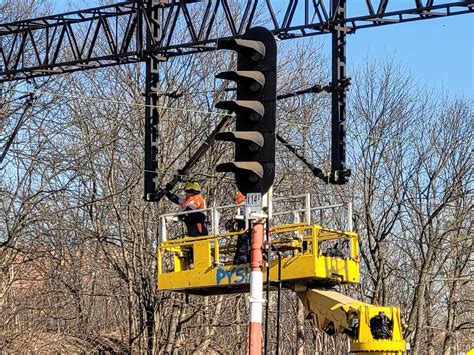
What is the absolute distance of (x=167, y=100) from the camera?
99.9 ft

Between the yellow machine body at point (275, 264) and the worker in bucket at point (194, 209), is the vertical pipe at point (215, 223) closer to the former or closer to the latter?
the yellow machine body at point (275, 264)

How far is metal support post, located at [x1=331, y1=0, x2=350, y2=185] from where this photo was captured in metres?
17.3

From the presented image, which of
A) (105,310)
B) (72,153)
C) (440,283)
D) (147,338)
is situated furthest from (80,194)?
(440,283)

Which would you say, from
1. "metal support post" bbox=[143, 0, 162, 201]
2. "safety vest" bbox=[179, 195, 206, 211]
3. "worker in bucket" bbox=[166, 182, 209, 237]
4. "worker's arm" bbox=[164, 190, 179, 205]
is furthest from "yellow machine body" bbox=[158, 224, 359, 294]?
"metal support post" bbox=[143, 0, 162, 201]

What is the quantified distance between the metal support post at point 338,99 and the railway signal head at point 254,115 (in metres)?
8.07

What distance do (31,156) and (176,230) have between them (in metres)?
5.69

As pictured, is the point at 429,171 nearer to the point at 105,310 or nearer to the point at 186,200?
the point at 105,310

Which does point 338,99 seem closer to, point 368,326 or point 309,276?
point 309,276

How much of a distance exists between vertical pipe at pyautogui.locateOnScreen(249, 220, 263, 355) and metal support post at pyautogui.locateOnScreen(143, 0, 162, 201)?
386 inches

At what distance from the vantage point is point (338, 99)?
57.0ft

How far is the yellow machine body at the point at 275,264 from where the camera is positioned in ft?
48.2

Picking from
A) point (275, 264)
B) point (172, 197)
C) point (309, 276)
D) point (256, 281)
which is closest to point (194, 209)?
point (172, 197)

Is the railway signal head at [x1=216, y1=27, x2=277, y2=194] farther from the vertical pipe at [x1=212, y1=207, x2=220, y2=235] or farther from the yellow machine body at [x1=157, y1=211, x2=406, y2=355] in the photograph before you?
the vertical pipe at [x1=212, y1=207, x2=220, y2=235]

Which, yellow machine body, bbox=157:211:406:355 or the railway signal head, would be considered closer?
the railway signal head
